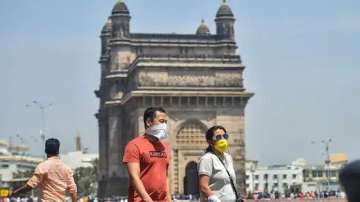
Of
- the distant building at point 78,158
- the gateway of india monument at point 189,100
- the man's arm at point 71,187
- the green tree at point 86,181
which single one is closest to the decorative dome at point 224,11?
the gateway of india monument at point 189,100

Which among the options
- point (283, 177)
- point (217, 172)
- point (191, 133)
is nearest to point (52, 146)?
point (217, 172)

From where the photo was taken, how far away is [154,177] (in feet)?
29.9

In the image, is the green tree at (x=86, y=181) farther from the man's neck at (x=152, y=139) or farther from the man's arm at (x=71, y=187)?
the man's neck at (x=152, y=139)

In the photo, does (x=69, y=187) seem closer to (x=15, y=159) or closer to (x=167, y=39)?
(x=167, y=39)

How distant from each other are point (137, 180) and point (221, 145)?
168 centimetres

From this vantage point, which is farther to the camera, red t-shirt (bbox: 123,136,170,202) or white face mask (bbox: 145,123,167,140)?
white face mask (bbox: 145,123,167,140)

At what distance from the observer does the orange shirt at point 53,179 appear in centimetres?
1032

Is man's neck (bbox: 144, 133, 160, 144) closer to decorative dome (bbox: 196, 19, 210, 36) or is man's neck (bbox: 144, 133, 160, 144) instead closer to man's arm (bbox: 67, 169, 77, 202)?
man's arm (bbox: 67, 169, 77, 202)

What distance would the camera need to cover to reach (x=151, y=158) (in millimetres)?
9117

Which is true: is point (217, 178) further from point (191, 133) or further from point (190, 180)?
point (191, 133)

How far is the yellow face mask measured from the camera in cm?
1016

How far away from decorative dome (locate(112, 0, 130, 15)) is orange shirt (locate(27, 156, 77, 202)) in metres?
68.3

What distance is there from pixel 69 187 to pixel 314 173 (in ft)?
495

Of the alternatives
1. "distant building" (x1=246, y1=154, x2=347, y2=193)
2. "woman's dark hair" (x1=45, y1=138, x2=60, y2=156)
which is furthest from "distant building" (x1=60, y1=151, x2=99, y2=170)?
"woman's dark hair" (x1=45, y1=138, x2=60, y2=156)
